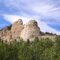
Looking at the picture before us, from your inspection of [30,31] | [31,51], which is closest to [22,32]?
[30,31]

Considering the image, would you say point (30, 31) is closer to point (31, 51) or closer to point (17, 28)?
point (17, 28)

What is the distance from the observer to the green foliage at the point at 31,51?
5422cm

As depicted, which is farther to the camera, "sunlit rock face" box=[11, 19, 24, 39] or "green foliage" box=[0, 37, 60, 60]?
"sunlit rock face" box=[11, 19, 24, 39]

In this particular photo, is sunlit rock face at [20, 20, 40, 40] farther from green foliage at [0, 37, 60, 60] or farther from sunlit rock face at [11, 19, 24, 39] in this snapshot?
green foliage at [0, 37, 60, 60]

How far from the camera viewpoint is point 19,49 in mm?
58188

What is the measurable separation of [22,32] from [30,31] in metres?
2.22

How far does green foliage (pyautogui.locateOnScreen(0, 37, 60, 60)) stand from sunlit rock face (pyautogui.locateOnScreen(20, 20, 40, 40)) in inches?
463

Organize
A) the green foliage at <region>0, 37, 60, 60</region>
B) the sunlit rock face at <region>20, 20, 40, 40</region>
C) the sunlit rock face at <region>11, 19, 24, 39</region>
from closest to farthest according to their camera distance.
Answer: the green foliage at <region>0, 37, 60, 60</region>, the sunlit rock face at <region>20, 20, 40, 40</region>, the sunlit rock face at <region>11, 19, 24, 39</region>

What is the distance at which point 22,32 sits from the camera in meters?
76.3

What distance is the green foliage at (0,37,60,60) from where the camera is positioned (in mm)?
54219

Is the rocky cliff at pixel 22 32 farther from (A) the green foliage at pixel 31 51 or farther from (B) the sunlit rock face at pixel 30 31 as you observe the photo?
(A) the green foliage at pixel 31 51

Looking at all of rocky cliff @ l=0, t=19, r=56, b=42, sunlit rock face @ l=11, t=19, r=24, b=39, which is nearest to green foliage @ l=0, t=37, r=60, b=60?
rocky cliff @ l=0, t=19, r=56, b=42

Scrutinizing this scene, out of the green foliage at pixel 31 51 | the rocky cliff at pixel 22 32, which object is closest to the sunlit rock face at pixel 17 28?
the rocky cliff at pixel 22 32

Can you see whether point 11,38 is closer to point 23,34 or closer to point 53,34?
point 23,34
